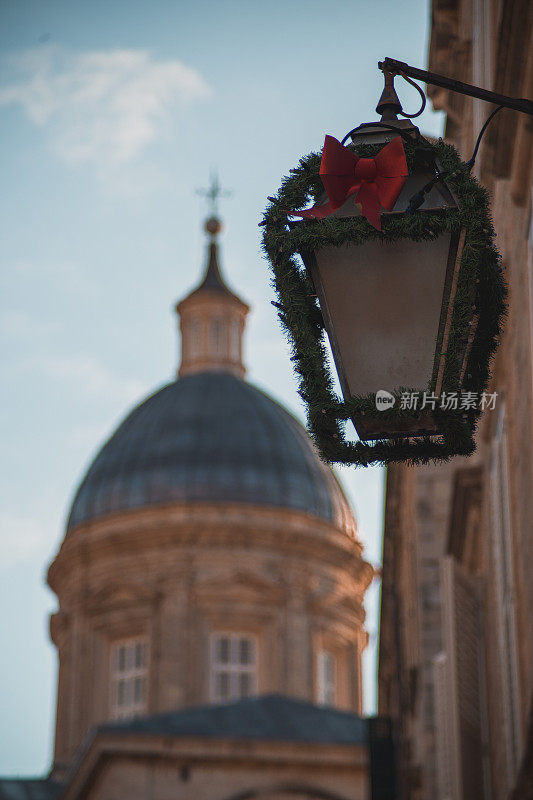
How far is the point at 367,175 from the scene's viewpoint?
4.75m

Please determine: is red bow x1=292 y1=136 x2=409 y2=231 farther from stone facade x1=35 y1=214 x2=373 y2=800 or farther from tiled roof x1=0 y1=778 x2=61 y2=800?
stone facade x1=35 y1=214 x2=373 y2=800

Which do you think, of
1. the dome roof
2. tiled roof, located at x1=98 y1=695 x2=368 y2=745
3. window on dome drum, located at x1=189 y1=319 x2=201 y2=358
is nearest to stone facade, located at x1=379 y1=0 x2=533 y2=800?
tiled roof, located at x1=98 y1=695 x2=368 y2=745

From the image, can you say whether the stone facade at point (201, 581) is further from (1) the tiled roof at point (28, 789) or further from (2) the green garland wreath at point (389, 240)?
(2) the green garland wreath at point (389, 240)

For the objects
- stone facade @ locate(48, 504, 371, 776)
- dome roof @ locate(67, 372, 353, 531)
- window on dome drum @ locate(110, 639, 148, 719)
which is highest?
dome roof @ locate(67, 372, 353, 531)

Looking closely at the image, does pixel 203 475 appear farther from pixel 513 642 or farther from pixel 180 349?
pixel 513 642

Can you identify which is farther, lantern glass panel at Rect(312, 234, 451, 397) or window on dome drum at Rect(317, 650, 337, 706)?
window on dome drum at Rect(317, 650, 337, 706)

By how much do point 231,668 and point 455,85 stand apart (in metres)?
39.2

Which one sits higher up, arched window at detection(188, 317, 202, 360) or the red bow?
arched window at detection(188, 317, 202, 360)

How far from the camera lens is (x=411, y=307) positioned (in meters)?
4.79

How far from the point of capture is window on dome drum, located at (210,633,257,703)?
43.1 m

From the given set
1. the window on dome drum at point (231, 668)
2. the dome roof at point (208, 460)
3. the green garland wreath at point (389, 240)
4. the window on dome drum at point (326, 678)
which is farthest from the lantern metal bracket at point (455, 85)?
the window on dome drum at point (326, 678)

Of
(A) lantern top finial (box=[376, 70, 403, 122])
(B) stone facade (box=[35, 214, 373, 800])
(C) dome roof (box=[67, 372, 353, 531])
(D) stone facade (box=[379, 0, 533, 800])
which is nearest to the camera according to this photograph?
(A) lantern top finial (box=[376, 70, 403, 122])

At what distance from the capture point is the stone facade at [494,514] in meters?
9.46

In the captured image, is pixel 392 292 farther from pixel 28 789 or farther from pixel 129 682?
pixel 129 682
